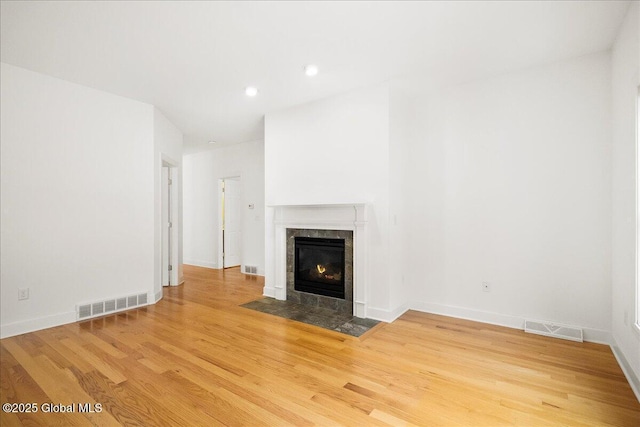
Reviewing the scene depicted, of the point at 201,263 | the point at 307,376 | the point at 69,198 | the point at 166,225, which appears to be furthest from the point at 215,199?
the point at 307,376

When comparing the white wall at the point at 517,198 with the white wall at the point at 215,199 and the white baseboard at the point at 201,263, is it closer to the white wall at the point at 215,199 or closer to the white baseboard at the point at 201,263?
the white wall at the point at 215,199

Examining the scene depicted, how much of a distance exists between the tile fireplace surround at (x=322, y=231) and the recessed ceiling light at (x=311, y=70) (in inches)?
60.4

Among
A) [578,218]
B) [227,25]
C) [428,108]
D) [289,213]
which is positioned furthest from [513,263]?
[227,25]

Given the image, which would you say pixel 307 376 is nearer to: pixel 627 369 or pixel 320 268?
pixel 320 268

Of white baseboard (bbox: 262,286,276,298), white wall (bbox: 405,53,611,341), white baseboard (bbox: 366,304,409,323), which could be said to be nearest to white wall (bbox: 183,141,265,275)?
white baseboard (bbox: 262,286,276,298)

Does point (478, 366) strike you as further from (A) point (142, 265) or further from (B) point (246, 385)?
(A) point (142, 265)

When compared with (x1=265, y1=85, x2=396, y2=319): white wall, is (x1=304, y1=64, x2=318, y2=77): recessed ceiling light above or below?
above

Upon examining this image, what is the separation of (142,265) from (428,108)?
173 inches

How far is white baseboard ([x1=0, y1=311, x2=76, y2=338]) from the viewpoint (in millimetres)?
3104

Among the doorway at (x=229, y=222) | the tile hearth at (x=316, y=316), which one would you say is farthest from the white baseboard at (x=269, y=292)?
the doorway at (x=229, y=222)

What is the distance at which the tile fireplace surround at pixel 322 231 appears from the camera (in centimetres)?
370

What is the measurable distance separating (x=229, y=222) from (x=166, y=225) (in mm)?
1887

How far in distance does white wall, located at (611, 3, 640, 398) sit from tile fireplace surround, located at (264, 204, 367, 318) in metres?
2.26

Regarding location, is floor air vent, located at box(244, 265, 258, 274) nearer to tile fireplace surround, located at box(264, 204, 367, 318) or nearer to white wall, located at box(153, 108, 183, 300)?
white wall, located at box(153, 108, 183, 300)
